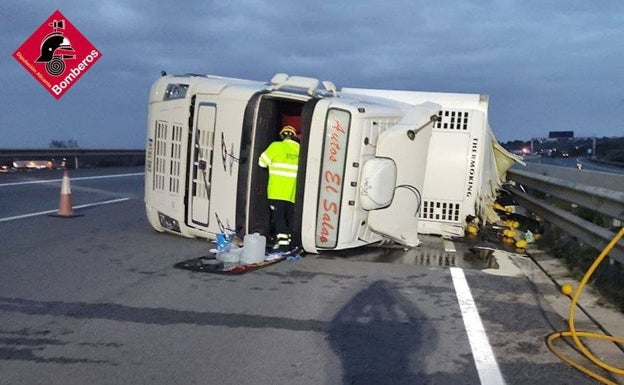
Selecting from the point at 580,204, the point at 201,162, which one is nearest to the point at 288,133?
the point at 201,162

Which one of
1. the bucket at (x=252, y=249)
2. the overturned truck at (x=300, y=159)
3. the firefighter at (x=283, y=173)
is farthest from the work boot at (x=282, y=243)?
the bucket at (x=252, y=249)

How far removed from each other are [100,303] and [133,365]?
1839 millimetres

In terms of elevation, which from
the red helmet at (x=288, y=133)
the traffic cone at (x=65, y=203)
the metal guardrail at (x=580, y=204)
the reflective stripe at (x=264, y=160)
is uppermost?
the red helmet at (x=288, y=133)

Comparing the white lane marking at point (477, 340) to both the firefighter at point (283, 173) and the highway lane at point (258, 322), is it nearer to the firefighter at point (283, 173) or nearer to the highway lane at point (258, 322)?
the highway lane at point (258, 322)

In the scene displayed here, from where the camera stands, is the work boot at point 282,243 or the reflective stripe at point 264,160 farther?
the work boot at point 282,243

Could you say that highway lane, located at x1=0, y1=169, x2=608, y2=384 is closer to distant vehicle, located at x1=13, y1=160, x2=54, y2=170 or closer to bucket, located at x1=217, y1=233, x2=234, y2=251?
bucket, located at x1=217, y1=233, x2=234, y2=251

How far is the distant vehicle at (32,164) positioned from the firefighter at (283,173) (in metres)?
17.9

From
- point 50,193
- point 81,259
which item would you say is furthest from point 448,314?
point 50,193

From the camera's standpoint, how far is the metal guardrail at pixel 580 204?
8.07 meters

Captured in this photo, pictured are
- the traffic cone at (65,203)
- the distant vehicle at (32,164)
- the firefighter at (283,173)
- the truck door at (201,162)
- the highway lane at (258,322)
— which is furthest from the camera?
the distant vehicle at (32,164)

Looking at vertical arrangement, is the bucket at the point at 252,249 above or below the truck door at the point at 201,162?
below

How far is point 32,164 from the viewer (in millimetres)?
26406

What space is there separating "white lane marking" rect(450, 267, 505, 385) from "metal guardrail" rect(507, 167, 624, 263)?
156 cm

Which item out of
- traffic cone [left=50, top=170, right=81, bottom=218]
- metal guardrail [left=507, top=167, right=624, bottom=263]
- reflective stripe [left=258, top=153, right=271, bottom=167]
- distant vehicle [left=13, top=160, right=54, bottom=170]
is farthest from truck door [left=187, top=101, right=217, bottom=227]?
distant vehicle [left=13, top=160, right=54, bottom=170]
